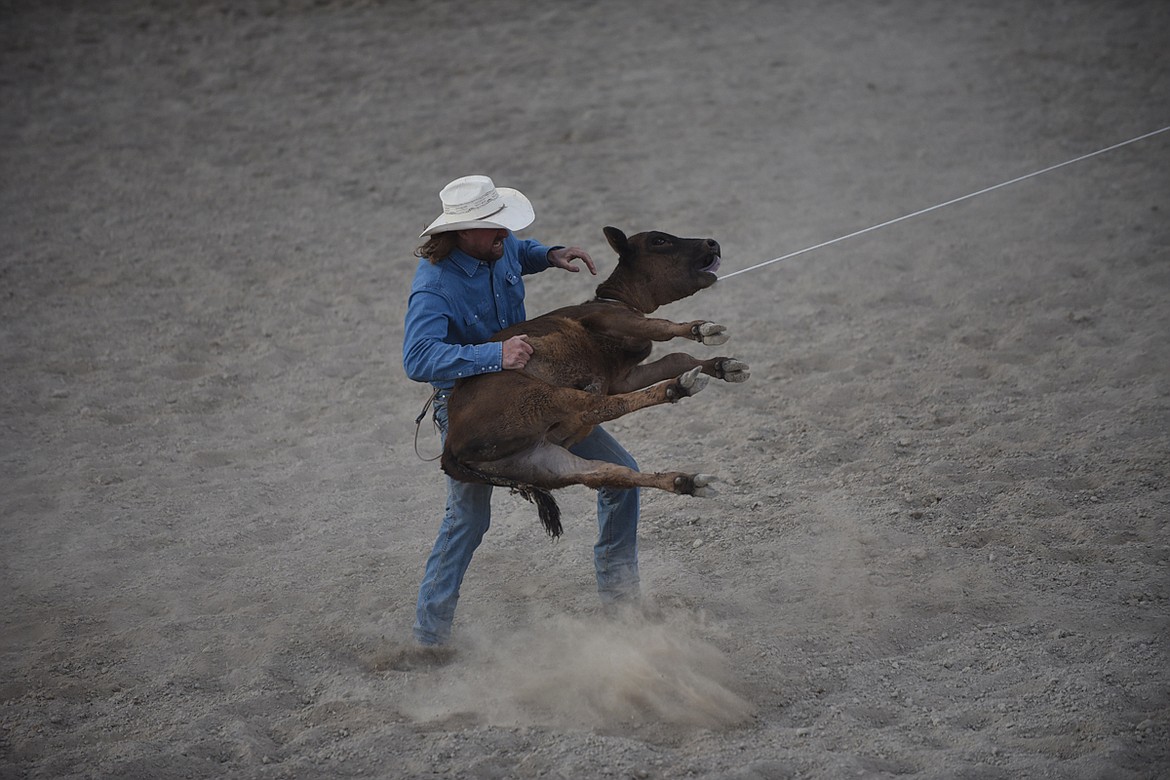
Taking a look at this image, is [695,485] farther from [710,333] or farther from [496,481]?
[496,481]

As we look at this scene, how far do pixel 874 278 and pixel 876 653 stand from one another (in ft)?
12.4

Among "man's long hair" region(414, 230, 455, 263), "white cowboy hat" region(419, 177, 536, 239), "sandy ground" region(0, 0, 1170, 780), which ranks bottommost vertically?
"sandy ground" region(0, 0, 1170, 780)

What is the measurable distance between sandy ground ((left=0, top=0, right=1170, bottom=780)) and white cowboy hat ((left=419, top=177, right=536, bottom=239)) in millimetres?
1714

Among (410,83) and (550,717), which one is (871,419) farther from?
(410,83)

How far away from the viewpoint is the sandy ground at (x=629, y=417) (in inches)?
148

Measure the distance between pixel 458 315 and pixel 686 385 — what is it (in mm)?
938

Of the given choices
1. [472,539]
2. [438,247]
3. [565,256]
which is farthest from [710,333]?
[472,539]

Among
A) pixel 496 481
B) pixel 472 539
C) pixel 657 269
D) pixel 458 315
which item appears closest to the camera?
pixel 496 481

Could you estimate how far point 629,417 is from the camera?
6.13m

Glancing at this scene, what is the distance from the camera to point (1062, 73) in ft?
32.3

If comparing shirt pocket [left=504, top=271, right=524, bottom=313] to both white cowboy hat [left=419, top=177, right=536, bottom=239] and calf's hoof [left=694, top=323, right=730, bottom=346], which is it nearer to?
white cowboy hat [left=419, top=177, right=536, bottom=239]

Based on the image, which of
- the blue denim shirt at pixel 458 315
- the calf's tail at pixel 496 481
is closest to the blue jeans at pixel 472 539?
the calf's tail at pixel 496 481

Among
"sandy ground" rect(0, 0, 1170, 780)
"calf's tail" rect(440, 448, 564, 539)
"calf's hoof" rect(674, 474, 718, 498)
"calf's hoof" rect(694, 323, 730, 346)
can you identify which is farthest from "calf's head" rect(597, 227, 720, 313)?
"sandy ground" rect(0, 0, 1170, 780)

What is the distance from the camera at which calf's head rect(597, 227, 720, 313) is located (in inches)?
165
